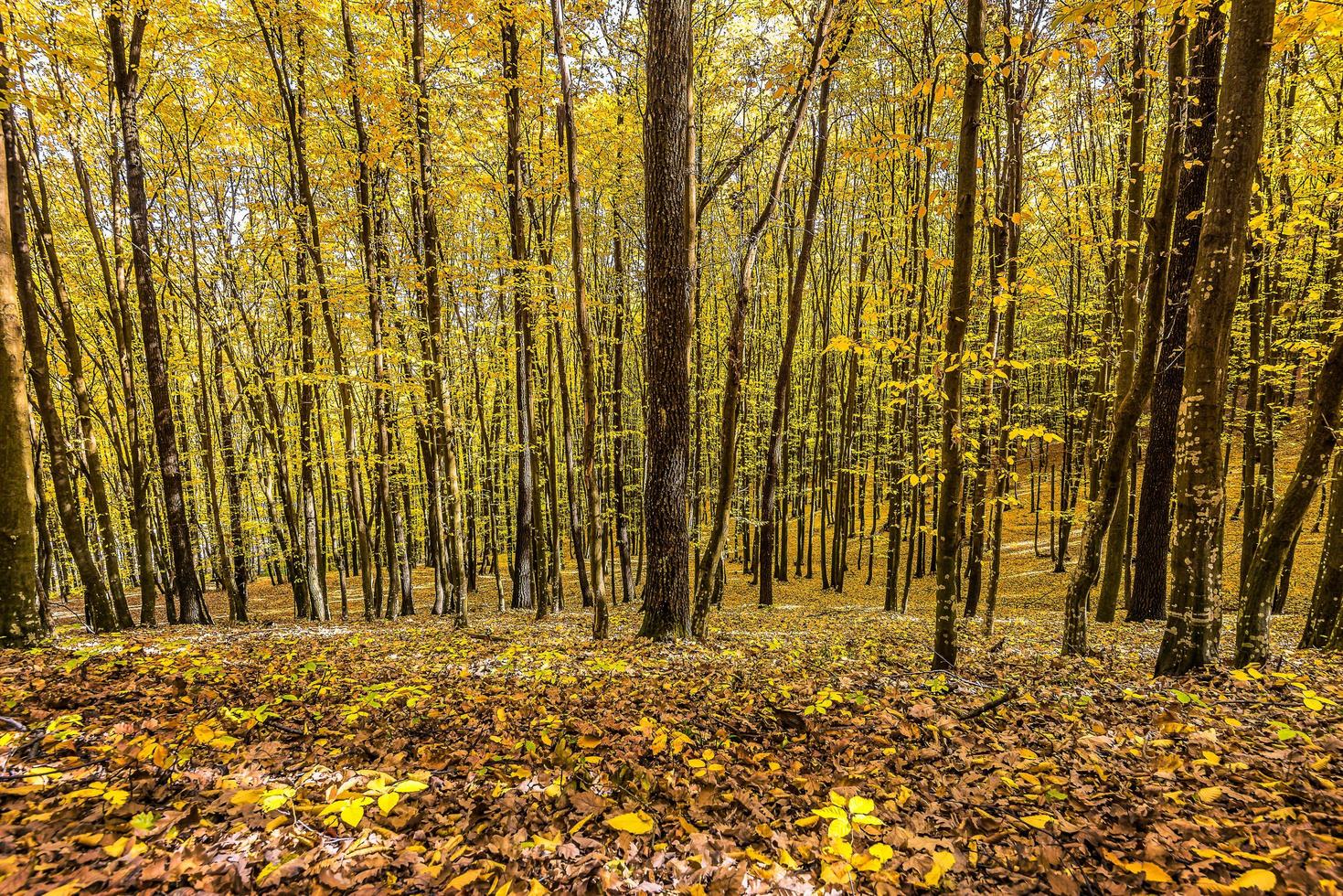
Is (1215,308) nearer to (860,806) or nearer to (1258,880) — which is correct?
(1258,880)

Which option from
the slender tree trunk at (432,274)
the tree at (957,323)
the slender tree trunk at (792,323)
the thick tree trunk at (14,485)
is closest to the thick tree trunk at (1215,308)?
the tree at (957,323)

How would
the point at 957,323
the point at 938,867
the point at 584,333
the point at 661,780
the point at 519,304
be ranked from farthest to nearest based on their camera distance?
the point at 519,304 → the point at 584,333 → the point at 957,323 → the point at 661,780 → the point at 938,867

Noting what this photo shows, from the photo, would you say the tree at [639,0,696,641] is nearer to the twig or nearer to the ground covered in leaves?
the ground covered in leaves

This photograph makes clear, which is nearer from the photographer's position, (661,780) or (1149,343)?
(661,780)

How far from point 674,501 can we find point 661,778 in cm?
385

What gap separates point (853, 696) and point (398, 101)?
10.6 metres

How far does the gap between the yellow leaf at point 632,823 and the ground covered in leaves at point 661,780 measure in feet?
0.09

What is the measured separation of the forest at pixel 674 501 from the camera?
2.63 metres

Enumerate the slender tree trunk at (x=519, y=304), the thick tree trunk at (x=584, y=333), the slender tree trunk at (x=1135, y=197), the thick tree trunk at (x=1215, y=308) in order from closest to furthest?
1. the thick tree trunk at (x=1215, y=308)
2. the slender tree trunk at (x=1135, y=197)
3. the thick tree trunk at (x=584, y=333)
4. the slender tree trunk at (x=519, y=304)

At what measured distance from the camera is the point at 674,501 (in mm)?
6930

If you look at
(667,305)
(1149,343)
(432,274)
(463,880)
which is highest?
(432,274)

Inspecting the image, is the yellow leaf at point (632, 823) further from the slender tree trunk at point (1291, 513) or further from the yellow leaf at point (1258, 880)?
A: the slender tree trunk at point (1291, 513)

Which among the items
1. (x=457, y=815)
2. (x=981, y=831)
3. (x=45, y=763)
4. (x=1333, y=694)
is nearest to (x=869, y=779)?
(x=981, y=831)

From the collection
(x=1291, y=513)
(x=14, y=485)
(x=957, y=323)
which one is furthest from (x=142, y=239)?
(x=1291, y=513)
